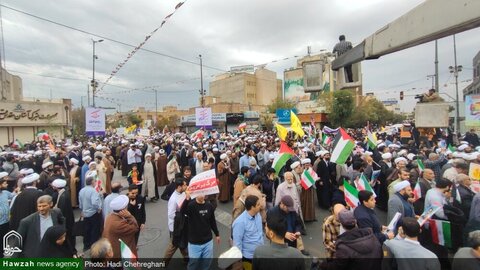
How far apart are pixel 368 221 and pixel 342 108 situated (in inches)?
1539

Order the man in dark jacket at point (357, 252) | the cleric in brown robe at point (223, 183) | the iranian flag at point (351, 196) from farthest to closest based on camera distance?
the cleric in brown robe at point (223, 183) → the iranian flag at point (351, 196) → the man in dark jacket at point (357, 252)

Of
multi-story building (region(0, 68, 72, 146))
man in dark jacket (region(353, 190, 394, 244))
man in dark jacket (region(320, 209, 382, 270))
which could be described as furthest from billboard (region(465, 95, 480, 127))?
multi-story building (region(0, 68, 72, 146))

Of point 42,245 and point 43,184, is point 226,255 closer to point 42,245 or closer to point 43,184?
point 42,245

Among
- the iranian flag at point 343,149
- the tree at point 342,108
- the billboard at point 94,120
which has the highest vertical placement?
the tree at point 342,108

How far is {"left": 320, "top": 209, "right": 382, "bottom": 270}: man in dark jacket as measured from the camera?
2.92 m

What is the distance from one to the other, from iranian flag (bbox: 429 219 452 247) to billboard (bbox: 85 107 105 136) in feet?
57.5

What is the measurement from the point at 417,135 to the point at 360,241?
12030 millimetres

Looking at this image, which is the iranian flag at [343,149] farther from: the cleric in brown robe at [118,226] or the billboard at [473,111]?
the billboard at [473,111]

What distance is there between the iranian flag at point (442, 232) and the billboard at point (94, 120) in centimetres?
1753

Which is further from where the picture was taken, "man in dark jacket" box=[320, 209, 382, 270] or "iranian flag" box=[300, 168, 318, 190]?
"iranian flag" box=[300, 168, 318, 190]

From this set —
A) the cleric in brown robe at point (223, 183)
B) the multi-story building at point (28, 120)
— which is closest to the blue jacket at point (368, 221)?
the cleric in brown robe at point (223, 183)

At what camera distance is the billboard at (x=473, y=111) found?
59.1 feet

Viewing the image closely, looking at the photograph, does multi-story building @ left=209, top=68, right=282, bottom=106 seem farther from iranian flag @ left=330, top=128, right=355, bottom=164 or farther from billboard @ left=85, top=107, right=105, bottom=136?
iranian flag @ left=330, top=128, right=355, bottom=164

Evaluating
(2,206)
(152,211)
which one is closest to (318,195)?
(152,211)
